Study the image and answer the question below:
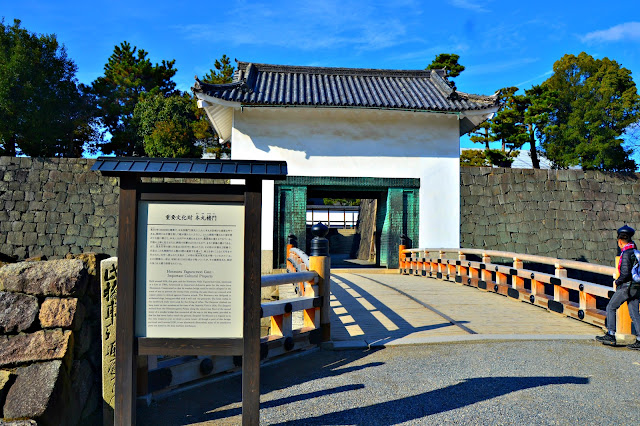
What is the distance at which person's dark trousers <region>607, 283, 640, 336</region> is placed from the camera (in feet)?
18.4

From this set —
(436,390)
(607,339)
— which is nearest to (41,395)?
(436,390)

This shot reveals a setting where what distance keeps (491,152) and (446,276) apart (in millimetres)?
10008

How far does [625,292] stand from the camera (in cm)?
572

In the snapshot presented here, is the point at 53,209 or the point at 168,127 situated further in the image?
the point at 168,127

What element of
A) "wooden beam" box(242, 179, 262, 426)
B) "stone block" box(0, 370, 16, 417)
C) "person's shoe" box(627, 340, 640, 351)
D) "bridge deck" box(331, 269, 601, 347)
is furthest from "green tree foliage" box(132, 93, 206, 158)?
"wooden beam" box(242, 179, 262, 426)

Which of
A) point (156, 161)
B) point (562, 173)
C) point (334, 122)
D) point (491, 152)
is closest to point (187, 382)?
point (156, 161)

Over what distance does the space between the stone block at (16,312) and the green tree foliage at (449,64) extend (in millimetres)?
24330

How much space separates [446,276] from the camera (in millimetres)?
12453

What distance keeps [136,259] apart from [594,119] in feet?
64.4

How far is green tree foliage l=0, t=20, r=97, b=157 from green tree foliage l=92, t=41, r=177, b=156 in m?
2.77

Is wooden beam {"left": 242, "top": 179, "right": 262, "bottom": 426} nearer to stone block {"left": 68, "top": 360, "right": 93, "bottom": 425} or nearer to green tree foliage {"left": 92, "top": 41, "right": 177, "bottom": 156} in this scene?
stone block {"left": 68, "top": 360, "right": 93, "bottom": 425}

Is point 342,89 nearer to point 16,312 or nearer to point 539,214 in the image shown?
point 539,214

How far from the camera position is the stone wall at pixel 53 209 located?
17.3 metres

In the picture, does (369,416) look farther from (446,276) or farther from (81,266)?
(446,276)
